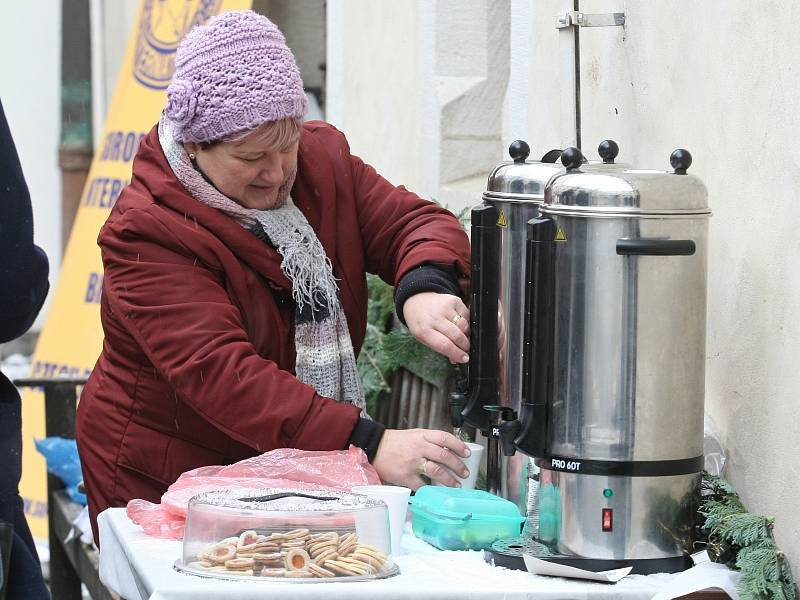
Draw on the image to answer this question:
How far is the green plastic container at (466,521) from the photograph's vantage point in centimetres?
234

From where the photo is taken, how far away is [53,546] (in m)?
4.68

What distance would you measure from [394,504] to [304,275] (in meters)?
0.59

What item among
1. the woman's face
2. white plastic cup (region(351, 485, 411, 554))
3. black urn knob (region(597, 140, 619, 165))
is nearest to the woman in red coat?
the woman's face

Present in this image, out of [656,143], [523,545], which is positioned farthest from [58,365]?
[523,545]

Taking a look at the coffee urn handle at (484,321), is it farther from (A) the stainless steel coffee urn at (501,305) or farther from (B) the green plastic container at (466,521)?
(B) the green plastic container at (466,521)

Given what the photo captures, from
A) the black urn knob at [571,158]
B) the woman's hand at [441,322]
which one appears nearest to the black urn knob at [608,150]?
the black urn knob at [571,158]

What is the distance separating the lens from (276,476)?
2.52 metres

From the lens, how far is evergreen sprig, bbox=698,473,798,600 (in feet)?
7.06

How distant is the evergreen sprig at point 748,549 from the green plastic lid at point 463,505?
0.31 meters

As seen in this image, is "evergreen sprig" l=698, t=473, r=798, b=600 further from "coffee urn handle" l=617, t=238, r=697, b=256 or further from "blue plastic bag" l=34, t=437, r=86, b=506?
"blue plastic bag" l=34, t=437, r=86, b=506

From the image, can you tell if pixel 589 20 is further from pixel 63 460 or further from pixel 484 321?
pixel 63 460

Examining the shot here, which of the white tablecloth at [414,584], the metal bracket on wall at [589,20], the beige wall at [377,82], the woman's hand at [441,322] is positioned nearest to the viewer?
the white tablecloth at [414,584]

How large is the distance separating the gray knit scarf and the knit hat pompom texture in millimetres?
82

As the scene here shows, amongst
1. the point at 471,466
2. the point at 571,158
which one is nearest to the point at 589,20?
the point at 571,158
